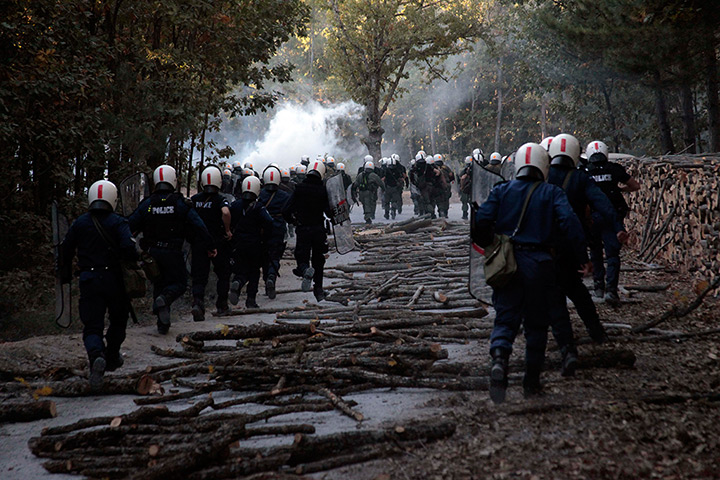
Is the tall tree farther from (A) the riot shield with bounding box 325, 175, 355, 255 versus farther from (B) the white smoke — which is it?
(B) the white smoke

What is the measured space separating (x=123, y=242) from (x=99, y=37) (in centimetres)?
590

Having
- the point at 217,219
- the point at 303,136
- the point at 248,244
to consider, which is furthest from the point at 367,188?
the point at 303,136

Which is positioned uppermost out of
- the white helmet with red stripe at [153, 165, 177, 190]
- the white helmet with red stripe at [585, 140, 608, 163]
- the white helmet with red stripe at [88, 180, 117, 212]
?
the white helmet with red stripe at [585, 140, 608, 163]

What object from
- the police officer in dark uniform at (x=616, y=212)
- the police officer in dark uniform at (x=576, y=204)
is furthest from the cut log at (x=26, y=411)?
the police officer in dark uniform at (x=616, y=212)

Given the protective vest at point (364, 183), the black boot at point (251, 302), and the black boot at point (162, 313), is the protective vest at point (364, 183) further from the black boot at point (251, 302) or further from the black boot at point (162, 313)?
the black boot at point (162, 313)

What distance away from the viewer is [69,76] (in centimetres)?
957

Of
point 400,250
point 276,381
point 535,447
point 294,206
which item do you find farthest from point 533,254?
point 400,250

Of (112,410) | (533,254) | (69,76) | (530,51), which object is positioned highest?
(530,51)

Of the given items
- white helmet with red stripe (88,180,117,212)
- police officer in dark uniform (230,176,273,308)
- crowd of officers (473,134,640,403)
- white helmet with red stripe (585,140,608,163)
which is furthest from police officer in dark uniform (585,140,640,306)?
white helmet with red stripe (88,180,117,212)

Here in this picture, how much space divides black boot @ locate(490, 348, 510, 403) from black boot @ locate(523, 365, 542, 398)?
209mm

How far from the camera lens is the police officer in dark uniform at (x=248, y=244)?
424 inches

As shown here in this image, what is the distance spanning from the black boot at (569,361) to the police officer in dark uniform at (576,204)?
663 millimetres

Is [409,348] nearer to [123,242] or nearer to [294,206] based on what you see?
[123,242]

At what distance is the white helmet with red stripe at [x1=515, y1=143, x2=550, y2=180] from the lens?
5.35m
